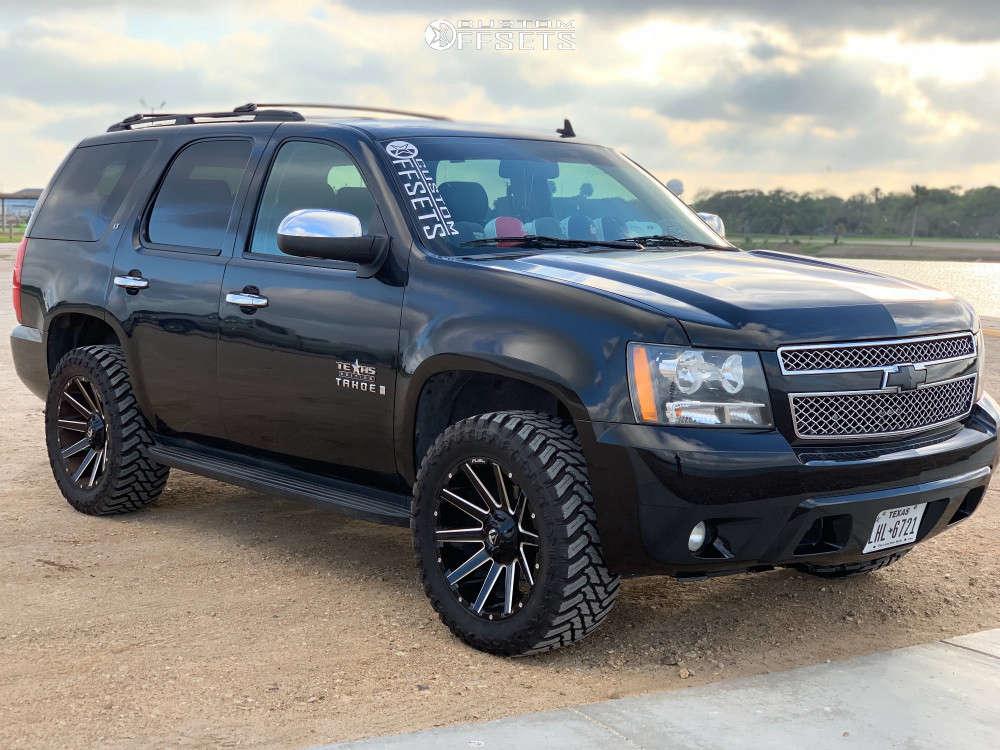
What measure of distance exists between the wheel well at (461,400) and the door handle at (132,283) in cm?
187

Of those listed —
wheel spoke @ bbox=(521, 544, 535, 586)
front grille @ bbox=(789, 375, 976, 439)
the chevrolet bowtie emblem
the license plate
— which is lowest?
wheel spoke @ bbox=(521, 544, 535, 586)

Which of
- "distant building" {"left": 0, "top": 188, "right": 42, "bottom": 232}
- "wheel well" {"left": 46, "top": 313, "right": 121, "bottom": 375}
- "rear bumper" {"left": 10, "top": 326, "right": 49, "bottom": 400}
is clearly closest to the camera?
"wheel well" {"left": 46, "top": 313, "right": 121, "bottom": 375}

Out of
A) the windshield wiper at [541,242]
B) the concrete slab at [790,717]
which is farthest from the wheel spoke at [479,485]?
the windshield wiper at [541,242]

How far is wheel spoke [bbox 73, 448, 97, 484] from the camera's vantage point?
20.8 ft

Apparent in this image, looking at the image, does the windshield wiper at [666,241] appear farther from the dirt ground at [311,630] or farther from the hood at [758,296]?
the dirt ground at [311,630]

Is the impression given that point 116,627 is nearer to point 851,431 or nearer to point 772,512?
point 772,512

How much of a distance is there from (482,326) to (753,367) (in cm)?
96

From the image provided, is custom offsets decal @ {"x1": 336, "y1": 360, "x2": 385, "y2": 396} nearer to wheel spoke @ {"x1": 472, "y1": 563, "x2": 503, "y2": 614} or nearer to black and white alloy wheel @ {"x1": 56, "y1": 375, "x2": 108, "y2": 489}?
wheel spoke @ {"x1": 472, "y1": 563, "x2": 503, "y2": 614}

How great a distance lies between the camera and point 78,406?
6.38m

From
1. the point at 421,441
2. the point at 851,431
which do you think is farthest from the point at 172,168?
the point at 851,431

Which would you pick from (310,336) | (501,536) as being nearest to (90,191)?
(310,336)

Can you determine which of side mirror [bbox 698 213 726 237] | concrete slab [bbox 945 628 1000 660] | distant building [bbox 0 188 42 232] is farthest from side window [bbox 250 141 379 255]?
distant building [bbox 0 188 42 232]

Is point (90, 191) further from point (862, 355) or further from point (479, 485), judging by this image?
point (862, 355)

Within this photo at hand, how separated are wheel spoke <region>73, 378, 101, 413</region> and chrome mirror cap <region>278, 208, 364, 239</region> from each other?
7.08ft
